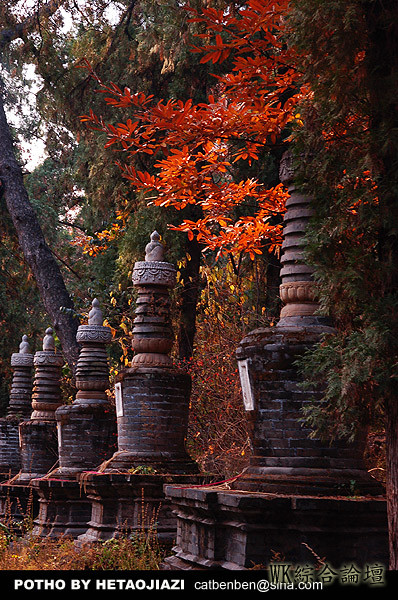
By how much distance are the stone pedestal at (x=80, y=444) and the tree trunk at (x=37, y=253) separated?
337 centimetres

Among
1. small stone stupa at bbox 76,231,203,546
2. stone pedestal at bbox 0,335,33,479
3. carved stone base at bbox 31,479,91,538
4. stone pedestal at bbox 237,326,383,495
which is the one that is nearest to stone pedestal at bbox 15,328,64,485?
stone pedestal at bbox 0,335,33,479

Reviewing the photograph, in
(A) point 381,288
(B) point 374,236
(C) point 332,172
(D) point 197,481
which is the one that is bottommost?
(D) point 197,481

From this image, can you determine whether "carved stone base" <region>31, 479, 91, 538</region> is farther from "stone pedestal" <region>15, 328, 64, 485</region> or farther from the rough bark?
the rough bark

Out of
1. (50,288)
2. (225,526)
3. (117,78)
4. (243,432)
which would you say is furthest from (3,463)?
(225,526)

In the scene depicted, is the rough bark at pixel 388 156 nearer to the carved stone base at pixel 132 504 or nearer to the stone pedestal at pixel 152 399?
the carved stone base at pixel 132 504

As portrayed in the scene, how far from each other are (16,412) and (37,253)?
141 inches

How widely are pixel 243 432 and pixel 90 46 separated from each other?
315 inches

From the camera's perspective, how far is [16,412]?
17.5 metres

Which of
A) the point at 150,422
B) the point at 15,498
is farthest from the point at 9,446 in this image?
the point at 150,422

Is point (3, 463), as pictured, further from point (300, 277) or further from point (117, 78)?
point (300, 277)

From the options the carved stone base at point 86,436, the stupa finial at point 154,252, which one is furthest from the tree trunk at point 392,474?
the carved stone base at point 86,436

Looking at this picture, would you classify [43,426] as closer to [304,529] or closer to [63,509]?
[63,509]

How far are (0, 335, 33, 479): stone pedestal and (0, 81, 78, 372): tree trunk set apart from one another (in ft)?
4.82

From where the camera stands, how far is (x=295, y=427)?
22.0 ft
